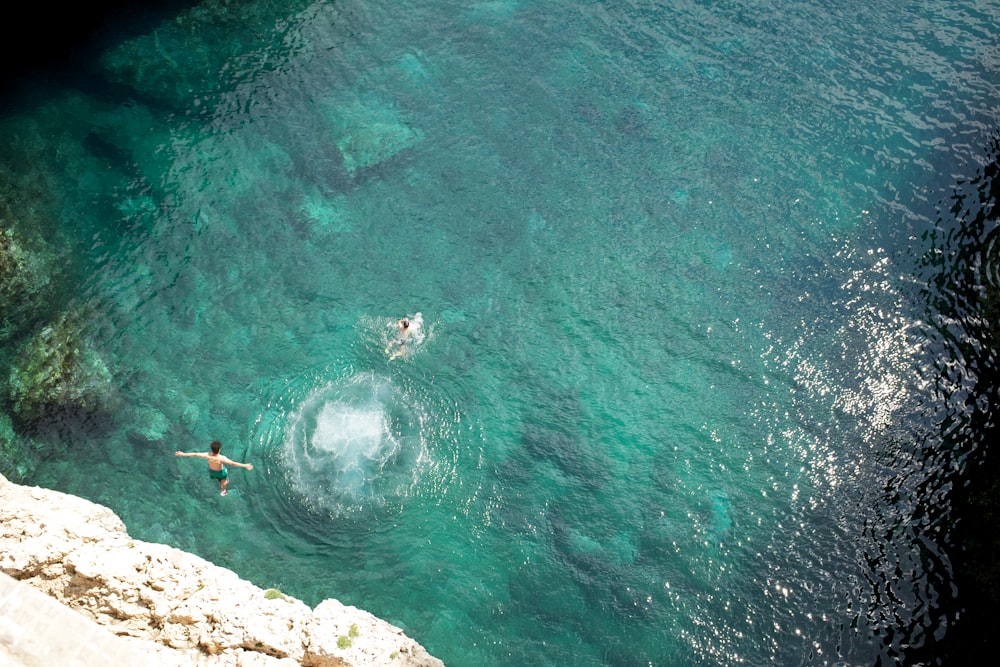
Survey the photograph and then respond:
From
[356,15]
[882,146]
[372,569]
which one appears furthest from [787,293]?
[356,15]

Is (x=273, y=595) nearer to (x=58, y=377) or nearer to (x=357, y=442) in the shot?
(x=357, y=442)

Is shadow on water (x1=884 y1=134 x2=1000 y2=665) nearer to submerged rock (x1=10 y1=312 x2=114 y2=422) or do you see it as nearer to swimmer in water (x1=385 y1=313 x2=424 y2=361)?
swimmer in water (x1=385 y1=313 x2=424 y2=361)

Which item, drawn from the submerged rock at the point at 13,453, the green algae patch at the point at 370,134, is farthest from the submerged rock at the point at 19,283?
the green algae patch at the point at 370,134

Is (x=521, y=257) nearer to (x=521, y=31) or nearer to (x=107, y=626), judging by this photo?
(x=521, y=31)

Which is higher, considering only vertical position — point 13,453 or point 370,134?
point 370,134

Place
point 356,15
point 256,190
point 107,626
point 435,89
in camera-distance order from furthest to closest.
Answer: point 356,15 → point 435,89 → point 256,190 → point 107,626

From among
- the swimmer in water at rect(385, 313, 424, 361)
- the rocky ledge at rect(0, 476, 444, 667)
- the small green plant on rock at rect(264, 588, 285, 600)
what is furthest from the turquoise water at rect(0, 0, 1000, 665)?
the rocky ledge at rect(0, 476, 444, 667)

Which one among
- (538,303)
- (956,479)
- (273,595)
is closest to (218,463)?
(273,595)
